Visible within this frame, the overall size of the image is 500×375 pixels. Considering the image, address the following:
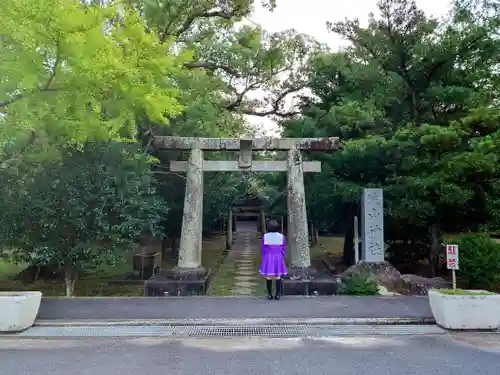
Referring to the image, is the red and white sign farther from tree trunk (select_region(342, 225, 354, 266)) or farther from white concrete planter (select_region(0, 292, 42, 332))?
tree trunk (select_region(342, 225, 354, 266))

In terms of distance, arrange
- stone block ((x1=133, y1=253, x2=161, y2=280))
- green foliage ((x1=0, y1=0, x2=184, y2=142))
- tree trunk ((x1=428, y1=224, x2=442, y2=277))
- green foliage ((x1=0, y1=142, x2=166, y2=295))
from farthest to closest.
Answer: stone block ((x1=133, y1=253, x2=161, y2=280)) → tree trunk ((x1=428, y1=224, x2=442, y2=277)) → green foliage ((x1=0, y1=142, x2=166, y2=295)) → green foliage ((x1=0, y1=0, x2=184, y2=142))

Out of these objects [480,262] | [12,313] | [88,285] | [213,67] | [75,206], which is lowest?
[88,285]

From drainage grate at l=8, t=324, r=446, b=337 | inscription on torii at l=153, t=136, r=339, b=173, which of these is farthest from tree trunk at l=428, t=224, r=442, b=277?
drainage grate at l=8, t=324, r=446, b=337

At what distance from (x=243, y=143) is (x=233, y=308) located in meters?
5.33

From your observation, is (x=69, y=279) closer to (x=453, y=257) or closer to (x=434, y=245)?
(x=453, y=257)

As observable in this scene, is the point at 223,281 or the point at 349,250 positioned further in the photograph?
the point at 349,250

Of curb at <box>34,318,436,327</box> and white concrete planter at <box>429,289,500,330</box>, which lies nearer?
white concrete planter at <box>429,289,500,330</box>

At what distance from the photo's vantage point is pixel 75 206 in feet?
37.0

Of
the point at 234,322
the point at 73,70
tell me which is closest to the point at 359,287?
the point at 234,322

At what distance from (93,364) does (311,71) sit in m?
14.2

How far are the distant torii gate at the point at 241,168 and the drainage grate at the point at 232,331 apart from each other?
4.71 metres

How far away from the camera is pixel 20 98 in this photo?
8445mm

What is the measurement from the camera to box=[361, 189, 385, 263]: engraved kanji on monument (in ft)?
39.4

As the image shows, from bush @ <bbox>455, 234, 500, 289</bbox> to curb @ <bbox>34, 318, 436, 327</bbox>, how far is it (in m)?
4.45
